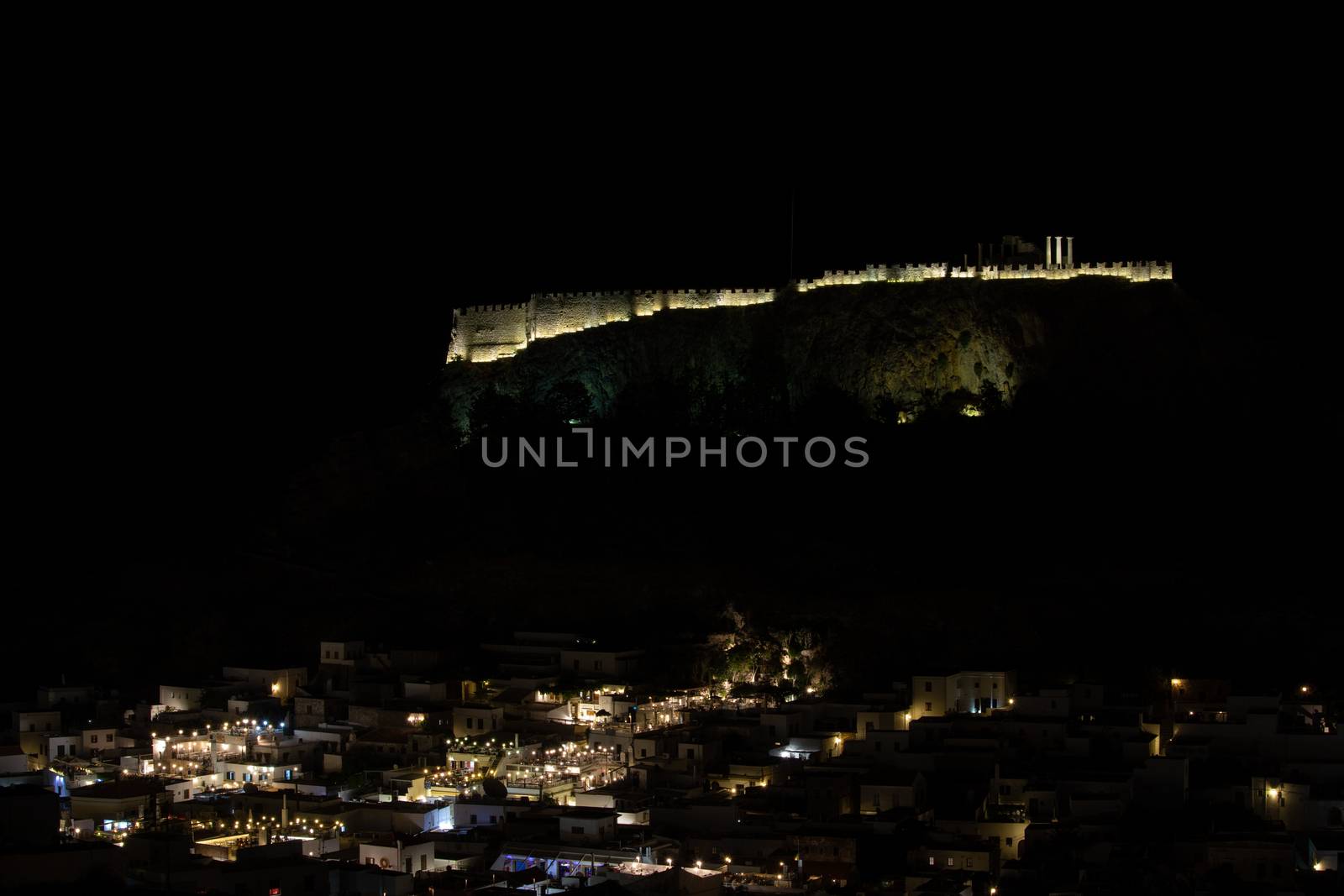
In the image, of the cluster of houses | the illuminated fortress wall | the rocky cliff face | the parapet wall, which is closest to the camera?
the cluster of houses

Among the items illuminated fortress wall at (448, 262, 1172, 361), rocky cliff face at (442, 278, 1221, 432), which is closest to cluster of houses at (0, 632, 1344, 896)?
rocky cliff face at (442, 278, 1221, 432)

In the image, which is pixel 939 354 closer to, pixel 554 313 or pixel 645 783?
pixel 554 313

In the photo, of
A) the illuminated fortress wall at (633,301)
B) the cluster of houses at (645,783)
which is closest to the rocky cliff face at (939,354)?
the illuminated fortress wall at (633,301)

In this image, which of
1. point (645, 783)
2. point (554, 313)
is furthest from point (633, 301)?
point (645, 783)

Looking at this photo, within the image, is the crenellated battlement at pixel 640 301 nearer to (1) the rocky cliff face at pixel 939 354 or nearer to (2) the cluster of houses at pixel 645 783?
(1) the rocky cliff face at pixel 939 354

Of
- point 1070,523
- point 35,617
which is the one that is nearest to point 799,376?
point 1070,523

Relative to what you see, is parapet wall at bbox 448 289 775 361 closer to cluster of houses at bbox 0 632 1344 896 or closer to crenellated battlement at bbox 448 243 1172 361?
crenellated battlement at bbox 448 243 1172 361
